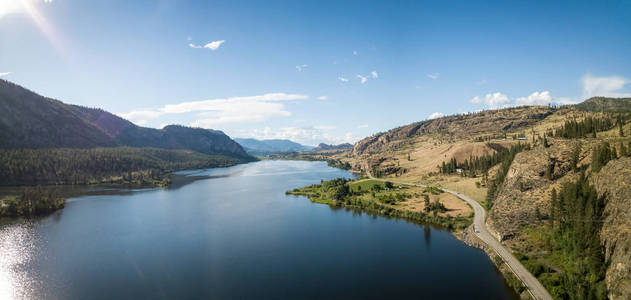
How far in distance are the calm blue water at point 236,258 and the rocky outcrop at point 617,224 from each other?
1299cm

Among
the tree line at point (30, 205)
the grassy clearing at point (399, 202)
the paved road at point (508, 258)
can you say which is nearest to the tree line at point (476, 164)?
the grassy clearing at point (399, 202)

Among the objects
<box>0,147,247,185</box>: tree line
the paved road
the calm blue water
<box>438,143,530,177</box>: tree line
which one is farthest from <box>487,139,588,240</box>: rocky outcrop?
<box>0,147,247,185</box>: tree line

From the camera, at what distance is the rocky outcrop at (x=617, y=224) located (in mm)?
37031

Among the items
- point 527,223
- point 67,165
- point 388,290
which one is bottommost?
point 388,290

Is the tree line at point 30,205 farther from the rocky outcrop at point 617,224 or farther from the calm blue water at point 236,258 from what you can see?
the rocky outcrop at point 617,224

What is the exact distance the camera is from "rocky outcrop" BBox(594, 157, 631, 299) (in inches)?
1458

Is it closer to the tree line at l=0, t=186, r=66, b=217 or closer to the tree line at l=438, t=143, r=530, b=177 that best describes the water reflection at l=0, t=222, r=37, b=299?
the tree line at l=0, t=186, r=66, b=217

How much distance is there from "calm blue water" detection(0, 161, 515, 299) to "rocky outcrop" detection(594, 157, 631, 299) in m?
13.0

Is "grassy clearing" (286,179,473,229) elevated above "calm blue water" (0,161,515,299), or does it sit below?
above

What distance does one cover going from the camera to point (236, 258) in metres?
57.6

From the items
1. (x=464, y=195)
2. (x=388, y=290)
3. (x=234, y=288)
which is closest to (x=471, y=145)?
(x=464, y=195)

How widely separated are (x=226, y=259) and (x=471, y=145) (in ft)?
546

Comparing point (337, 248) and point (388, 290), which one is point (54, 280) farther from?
point (388, 290)

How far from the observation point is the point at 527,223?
60406 mm
